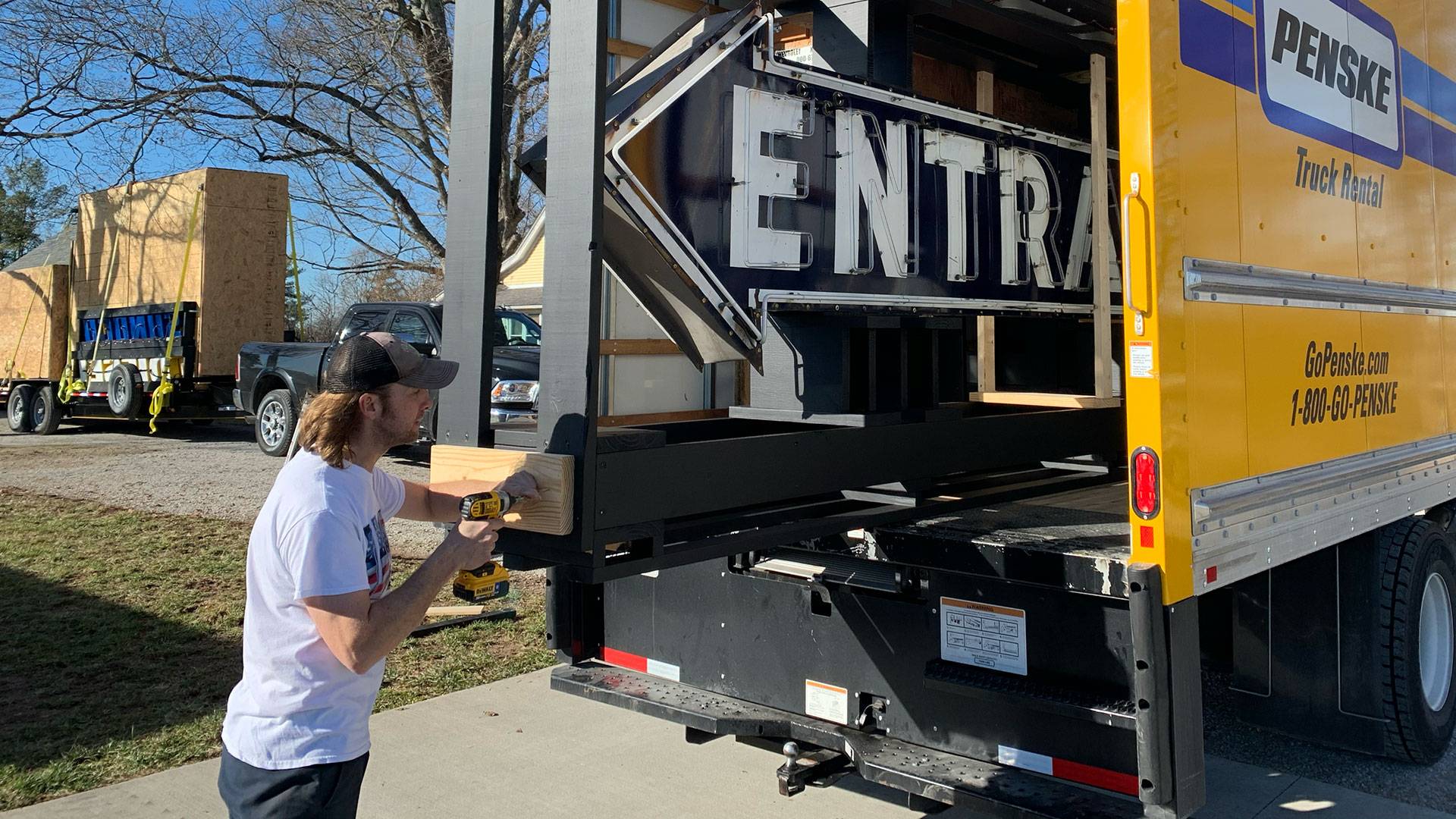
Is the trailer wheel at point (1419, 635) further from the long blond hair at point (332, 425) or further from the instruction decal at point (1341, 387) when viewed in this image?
the long blond hair at point (332, 425)

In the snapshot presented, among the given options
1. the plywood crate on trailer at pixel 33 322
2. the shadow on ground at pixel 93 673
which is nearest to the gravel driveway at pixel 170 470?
the plywood crate on trailer at pixel 33 322

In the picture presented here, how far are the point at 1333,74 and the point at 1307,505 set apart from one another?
5.19 ft

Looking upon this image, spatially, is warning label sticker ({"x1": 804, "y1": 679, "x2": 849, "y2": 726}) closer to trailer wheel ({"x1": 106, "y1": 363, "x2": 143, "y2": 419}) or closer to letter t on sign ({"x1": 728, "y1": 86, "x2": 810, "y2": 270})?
letter t on sign ({"x1": 728, "y1": 86, "x2": 810, "y2": 270})

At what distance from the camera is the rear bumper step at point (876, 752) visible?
3.09 m

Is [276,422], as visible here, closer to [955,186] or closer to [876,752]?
[955,186]

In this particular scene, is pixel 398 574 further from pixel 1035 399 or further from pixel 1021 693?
pixel 1021 693

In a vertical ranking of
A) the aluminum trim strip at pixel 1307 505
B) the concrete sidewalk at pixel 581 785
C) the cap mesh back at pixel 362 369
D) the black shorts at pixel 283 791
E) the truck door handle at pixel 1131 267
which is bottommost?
the concrete sidewalk at pixel 581 785

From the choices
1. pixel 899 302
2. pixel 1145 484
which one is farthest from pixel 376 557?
pixel 899 302

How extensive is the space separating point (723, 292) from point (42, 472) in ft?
45.8

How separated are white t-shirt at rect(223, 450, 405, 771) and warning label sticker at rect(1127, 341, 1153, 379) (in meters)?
1.97

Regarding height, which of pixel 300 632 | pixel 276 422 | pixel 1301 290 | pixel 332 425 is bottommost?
pixel 300 632

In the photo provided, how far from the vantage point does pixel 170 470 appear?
46.4 ft

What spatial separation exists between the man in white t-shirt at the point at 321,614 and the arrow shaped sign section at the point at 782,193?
3.36 ft

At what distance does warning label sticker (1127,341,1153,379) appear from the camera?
291 centimetres
